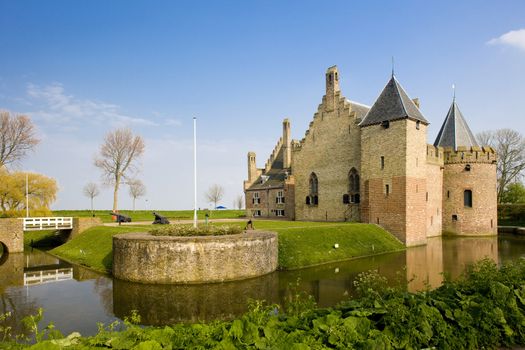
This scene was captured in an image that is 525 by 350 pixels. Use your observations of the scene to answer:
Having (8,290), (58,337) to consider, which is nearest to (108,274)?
(8,290)

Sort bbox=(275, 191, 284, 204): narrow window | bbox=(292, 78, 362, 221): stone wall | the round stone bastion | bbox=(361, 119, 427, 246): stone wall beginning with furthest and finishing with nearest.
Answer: bbox=(275, 191, 284, 204): narrow window < bbox=(292, 78, 362, 221): stone wall < bbox=(361, 119, 427, 246): stone wall < the round stone bastion

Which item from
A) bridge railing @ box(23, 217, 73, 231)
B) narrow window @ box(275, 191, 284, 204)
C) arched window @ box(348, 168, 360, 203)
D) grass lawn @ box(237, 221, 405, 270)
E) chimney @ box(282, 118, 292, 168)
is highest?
chimney @ box(282, 118, 292, 168)

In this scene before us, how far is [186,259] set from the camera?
54.4 feet

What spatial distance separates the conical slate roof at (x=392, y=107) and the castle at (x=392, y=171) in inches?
3.7

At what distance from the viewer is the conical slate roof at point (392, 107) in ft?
93.1

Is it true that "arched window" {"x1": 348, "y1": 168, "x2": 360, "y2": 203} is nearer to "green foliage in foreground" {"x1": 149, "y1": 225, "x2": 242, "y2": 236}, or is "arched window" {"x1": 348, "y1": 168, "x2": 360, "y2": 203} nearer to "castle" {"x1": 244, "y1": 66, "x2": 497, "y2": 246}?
"castle" {"x1": 244, "y1": 66, "x2": 497, "y2": 246}

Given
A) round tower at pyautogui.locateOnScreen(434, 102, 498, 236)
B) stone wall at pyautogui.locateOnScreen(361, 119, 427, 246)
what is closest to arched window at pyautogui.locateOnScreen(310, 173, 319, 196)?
stone wall at pyautogui.locateOnScreen(361, 119, 427, 246)

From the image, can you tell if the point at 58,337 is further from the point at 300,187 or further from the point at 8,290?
the point at 300,187

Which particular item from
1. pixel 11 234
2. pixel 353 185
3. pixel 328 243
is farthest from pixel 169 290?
pixel 353 185

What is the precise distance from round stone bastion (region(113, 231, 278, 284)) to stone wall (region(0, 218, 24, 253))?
15429 mm

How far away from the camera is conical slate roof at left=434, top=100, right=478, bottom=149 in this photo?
36.4 metres

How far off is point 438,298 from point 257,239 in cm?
1155

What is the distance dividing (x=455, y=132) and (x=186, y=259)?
105 feet

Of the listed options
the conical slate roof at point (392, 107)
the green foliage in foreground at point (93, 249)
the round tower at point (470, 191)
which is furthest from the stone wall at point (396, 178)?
the green foliage in foreground at point (93, 249)
